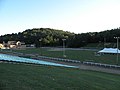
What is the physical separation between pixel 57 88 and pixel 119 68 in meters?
25.1

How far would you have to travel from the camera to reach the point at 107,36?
307ft

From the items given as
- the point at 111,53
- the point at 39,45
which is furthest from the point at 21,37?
the point at 111,53

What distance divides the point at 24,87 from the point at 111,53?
51.8 m

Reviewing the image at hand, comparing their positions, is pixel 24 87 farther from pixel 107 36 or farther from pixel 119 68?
pixel 107 36

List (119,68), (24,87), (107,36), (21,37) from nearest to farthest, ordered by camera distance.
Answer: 1. (24,87)
2. (119,68)
3. (107,36)
4. (21,37)

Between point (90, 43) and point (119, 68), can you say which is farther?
point (90, 43)

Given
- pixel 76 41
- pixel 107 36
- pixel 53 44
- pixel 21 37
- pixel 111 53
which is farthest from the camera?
pixel 21 37

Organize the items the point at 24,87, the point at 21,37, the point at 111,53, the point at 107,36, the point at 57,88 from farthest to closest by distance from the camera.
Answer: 1. the point at 21,37
2. the point at 107,36
3. the point at 111,53
4. the point at 57,88
5. the point at 24,87

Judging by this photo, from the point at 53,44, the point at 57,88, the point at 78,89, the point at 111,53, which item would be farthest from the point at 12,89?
the point at 53,44

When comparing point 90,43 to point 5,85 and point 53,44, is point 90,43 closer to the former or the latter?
point 53,44

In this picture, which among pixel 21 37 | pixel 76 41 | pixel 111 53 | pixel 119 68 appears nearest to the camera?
pixel 119 68

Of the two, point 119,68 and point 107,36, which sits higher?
point 107,36

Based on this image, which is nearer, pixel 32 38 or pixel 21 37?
pixel 32 38

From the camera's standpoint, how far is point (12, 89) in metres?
7.46
